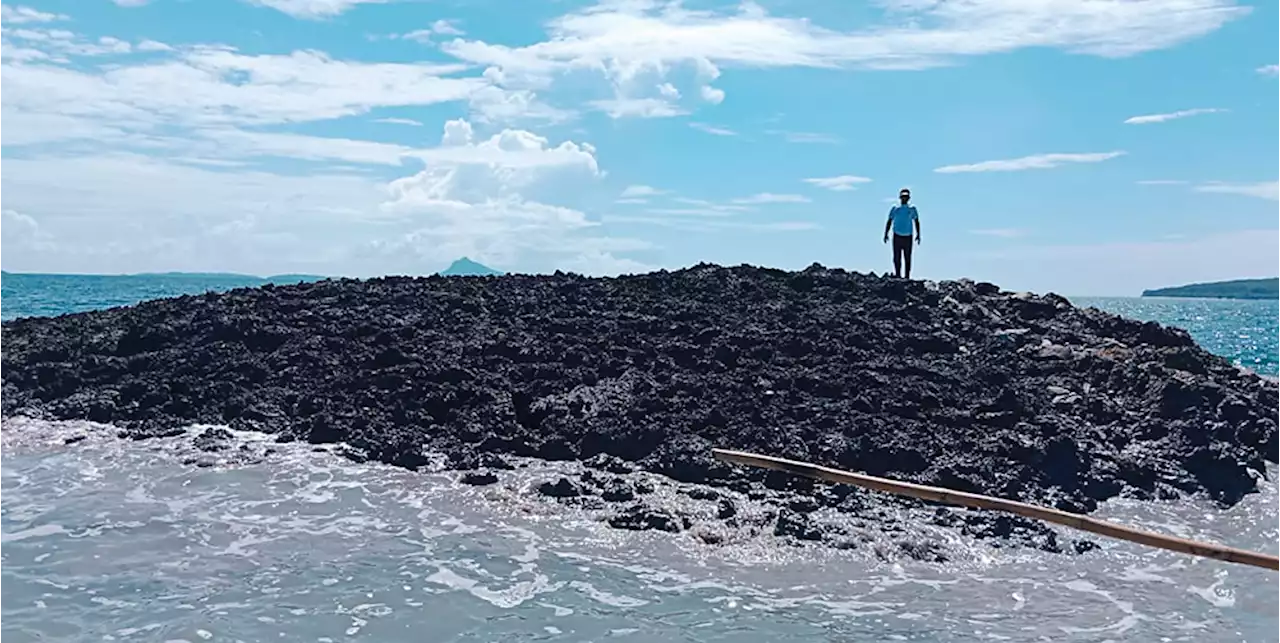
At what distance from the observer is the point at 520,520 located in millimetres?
11094

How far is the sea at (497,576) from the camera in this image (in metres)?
8.42

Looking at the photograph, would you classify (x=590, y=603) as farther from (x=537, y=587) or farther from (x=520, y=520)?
(x=520, y=520)

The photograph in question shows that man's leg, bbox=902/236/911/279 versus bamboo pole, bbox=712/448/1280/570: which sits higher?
man's leg, bbox=902/236/911/279

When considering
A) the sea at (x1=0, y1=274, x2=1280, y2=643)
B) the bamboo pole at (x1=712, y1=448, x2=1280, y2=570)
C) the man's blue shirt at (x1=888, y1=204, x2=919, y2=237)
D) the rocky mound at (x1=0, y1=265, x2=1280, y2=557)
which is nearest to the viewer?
the bamboo pole at (x1=712, y1=448, x2=1280, y2=570)

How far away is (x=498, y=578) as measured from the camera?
374 inches

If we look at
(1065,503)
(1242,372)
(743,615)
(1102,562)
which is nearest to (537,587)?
(743,615)

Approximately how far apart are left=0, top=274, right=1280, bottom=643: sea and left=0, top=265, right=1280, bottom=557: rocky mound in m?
0.71

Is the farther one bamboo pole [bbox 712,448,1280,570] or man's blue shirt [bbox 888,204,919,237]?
man's blue shirt [bbox 888,204,919,237]

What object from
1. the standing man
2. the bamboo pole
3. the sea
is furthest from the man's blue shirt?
the bamboo pole

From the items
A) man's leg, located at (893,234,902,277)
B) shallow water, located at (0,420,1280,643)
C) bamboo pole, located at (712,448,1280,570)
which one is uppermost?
man's leg, located at (893,234,902,277)

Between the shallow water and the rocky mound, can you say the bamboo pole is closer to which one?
the shallow water

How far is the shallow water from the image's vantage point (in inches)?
332

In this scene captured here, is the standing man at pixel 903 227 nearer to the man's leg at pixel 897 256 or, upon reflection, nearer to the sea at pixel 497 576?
the man's leg at pixel 897 256

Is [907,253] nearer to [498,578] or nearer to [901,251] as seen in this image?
[901,251]
